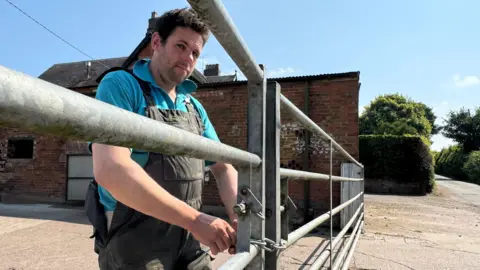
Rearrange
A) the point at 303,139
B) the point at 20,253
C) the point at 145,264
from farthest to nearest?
1. the point at 303,139
2. the point at 20,253
3. the point at 145,264

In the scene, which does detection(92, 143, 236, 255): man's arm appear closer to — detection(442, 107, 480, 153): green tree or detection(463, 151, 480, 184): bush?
detection(463, 151, 480, 184): bush

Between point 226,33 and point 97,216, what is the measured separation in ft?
3.47

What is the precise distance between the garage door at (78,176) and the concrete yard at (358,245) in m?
1.69

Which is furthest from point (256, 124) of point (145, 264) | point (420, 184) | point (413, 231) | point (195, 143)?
point (420, 184)

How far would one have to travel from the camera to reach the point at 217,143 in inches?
30.0

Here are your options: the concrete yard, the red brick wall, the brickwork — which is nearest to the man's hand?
the concrete yard

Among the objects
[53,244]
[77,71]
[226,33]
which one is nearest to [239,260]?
[226,33]

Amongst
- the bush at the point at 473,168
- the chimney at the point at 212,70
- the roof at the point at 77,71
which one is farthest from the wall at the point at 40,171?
the bush at the point at 473,168

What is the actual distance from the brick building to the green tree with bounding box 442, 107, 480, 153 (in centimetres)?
3241

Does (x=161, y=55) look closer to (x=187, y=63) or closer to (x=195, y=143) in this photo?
(x=187, y=63)

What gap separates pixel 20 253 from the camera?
16.8ft

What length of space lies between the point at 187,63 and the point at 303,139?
687cm

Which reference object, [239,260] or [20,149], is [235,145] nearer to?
[239,260]

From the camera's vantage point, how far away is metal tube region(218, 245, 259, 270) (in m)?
0.86
